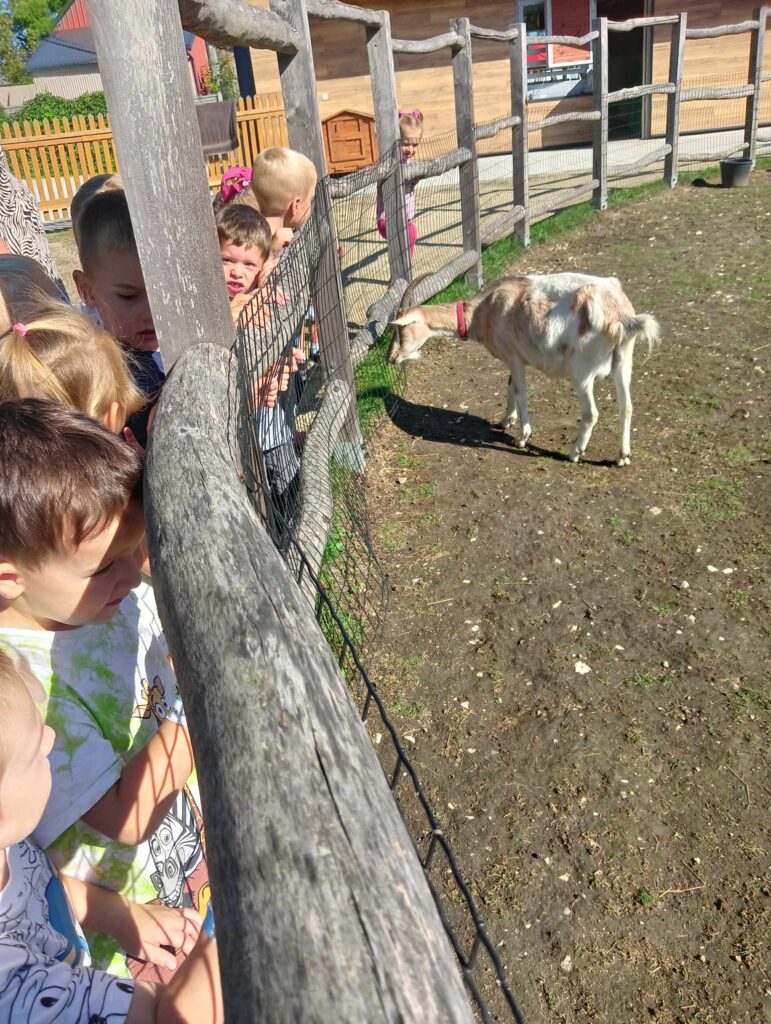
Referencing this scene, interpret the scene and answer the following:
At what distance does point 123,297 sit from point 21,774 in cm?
207


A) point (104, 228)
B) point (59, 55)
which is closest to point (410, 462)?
point (104, 228)

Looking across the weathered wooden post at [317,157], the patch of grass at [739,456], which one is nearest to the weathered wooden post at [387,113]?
the weathered wooden post at [317,157]

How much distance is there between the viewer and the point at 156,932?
1439 mm

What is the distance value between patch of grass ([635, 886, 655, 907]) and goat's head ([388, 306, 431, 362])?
14.9ft

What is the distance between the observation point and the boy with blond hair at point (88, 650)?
1.38 meters

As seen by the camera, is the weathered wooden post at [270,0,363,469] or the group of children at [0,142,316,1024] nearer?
the group of children at [0,142,316,1024]

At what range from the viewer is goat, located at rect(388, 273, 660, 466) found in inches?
197

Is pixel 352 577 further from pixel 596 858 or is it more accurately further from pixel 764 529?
pixel 764 529

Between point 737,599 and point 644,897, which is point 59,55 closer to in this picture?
point 737,599

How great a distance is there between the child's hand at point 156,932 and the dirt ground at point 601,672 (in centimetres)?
140

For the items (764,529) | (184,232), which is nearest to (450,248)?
(764,529)

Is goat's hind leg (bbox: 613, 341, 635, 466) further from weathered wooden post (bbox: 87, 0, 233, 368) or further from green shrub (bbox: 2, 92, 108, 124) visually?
green shrub (bbox: 2, 92, 108, 124)

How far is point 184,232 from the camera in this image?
2.17 m

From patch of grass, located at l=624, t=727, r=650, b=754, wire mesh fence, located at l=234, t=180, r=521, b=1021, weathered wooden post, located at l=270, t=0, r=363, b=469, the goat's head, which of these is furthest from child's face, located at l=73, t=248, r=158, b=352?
the goat's head
